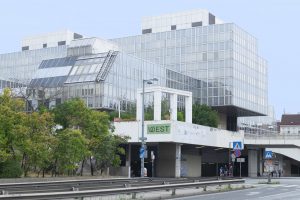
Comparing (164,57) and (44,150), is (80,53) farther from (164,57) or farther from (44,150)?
(44,150)

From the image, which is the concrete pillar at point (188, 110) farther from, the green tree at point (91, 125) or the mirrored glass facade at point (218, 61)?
the mirrored glass facade at point (218, 61)

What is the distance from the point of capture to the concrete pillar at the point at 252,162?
86.4 metres

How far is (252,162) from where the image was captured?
8769 centimetres

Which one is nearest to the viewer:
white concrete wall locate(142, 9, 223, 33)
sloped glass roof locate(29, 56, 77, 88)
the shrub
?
the shrub

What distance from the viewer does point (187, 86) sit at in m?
100

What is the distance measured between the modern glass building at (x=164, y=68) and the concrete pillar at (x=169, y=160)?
19.3 metres

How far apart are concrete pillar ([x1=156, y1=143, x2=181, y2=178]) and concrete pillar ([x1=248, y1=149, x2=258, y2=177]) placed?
86.2 feet

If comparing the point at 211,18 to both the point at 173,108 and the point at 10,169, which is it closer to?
the point at 173,108

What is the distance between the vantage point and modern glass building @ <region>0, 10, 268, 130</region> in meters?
83.1

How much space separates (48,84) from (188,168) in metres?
28.2

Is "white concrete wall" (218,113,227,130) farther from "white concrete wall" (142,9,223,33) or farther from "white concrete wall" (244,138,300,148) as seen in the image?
"white concrete wall" (142,9,223,33)

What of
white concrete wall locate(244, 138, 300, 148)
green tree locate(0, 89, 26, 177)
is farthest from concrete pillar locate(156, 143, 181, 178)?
green tree locate(0, 89, 26, 177)

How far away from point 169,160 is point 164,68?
3525cm

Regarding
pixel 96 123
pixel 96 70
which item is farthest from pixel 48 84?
pixel 96 123
